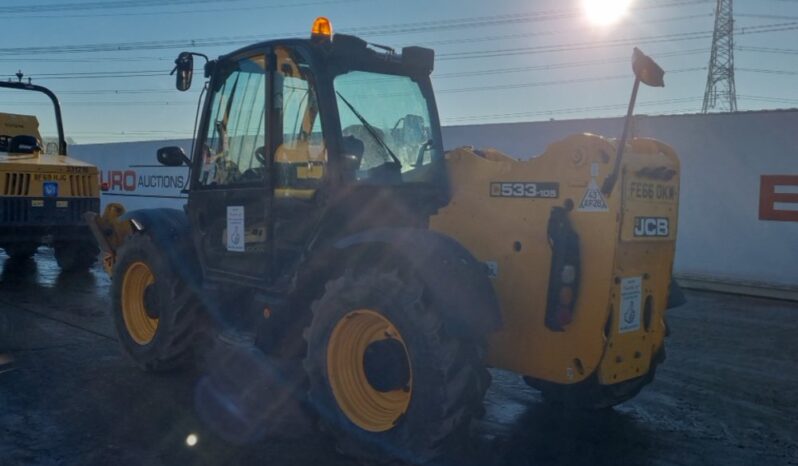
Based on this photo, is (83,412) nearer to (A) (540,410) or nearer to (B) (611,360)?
(A) (540,410)

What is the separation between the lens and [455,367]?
3.91m

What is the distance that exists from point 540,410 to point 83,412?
A: 309 cm

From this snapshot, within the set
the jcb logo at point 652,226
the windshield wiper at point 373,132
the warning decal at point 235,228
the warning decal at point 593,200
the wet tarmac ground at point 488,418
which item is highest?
the windshield wiper at point 373,132

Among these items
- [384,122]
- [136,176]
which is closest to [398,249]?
[384,122]

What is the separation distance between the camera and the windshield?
4.88 m

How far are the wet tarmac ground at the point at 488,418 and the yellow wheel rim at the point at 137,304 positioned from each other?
293 millimetres

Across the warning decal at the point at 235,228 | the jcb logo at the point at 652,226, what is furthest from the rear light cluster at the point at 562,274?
the warning decal at the point at 235,228

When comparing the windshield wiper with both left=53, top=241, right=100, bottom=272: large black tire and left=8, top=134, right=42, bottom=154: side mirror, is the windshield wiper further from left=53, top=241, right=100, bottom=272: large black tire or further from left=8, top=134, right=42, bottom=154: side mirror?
left=8, top=134, right=42, bottom=154: side mirror

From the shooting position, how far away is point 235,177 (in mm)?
5445

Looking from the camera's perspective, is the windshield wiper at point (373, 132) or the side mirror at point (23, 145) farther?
the side mirror at point (23, 145)

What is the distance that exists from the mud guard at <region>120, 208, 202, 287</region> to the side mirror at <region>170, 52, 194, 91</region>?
3.52 feet

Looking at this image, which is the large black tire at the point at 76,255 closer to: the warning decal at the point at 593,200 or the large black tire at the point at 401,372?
the large black tire at the point at 401,372

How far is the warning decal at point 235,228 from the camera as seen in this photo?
5.33 metres

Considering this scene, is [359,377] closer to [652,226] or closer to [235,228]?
[235,228]
